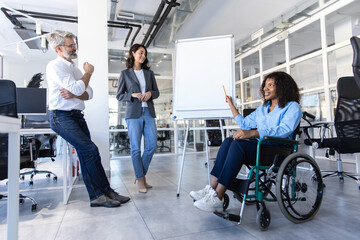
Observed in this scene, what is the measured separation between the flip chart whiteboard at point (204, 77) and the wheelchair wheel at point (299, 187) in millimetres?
764

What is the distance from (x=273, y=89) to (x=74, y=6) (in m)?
5.04

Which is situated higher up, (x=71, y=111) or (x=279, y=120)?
(x=71, y=111)

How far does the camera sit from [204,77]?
90.8 inches

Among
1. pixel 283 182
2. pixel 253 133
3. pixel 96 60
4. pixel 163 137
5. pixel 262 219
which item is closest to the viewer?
pixel 262 219

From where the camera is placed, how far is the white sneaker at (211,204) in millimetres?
1505

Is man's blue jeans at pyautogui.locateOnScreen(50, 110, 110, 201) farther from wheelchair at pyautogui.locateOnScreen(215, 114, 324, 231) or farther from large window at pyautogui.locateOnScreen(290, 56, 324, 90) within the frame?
large window at pyautogui.locateOnScreen(290, 56, 324, 90)

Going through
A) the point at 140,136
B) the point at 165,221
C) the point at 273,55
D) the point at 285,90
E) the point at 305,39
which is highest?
the point at 305,39

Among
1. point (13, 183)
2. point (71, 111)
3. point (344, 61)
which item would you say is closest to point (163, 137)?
point (344, 61)

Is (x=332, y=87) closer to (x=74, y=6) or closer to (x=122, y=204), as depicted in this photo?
(x=122, y=204)

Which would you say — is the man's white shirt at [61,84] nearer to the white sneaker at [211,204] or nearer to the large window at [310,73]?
the white sneaker at [211,204]

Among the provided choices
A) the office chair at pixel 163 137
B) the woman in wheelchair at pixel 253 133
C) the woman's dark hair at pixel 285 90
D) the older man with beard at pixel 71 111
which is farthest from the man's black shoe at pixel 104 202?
the office chair at pixel 163 137

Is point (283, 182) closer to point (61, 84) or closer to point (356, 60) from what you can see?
point (356, 60)

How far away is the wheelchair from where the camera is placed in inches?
57.2

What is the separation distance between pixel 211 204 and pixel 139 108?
132cm
